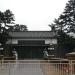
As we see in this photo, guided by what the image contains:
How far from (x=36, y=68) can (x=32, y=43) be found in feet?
137

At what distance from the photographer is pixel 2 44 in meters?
51.3

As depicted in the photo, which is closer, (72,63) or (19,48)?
(72,63)

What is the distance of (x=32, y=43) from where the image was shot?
58969 mm

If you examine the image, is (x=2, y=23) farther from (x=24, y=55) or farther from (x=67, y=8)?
(x=67, y=8)

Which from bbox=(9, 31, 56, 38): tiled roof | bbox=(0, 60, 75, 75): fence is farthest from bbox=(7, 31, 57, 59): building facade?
Result: bbox=(0, 60, 75, 75): fence

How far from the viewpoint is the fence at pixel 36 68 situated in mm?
16234

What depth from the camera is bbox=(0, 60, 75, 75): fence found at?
1623 centimetres

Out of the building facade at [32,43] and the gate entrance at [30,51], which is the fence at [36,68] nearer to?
the building facade at [32,43]

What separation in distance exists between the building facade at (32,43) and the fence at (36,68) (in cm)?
3757

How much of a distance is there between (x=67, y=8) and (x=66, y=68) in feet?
114

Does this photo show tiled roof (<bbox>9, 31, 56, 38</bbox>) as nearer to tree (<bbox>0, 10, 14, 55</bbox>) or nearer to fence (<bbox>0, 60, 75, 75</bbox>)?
tree (<bbox>0, 10, 14, 55</bbox>)

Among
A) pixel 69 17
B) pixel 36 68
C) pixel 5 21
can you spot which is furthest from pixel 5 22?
pixel 36 68

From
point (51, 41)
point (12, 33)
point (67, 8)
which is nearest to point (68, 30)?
point (67, 8)

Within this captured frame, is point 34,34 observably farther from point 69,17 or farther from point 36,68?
point 36,68
